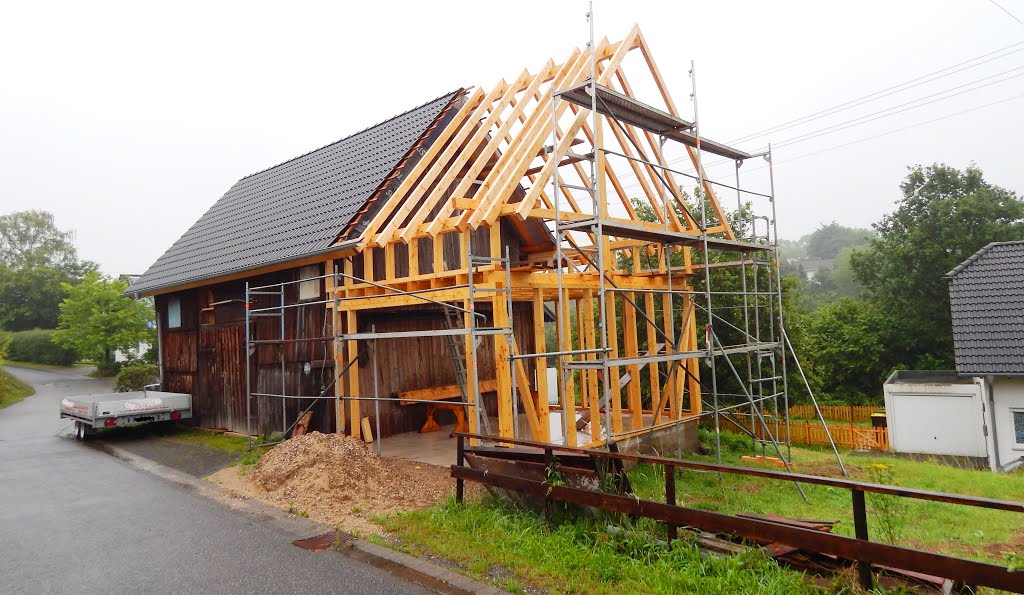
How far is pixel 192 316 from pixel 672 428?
11.0 meters

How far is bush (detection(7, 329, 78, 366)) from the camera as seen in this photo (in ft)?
111

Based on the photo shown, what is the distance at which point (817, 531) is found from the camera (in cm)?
393

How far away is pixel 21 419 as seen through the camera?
16.4 metres

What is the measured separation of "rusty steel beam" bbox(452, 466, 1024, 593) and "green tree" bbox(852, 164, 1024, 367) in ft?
90.5

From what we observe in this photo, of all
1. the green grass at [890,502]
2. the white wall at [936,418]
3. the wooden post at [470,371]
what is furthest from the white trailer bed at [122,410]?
the white wall at [936,418]

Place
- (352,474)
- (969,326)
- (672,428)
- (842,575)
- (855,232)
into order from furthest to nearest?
(855,232) < (969,326) < (672,428) < (352,474) < (842,575)

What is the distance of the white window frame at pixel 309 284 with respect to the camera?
10.5 meters

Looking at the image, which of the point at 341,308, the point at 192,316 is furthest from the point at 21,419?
the point at 341,308

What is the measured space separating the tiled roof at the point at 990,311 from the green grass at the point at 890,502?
5124mm

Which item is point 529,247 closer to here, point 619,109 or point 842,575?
point 619,109

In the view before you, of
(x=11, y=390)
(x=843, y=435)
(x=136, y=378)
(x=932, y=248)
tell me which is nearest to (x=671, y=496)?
(x=843, y=435)

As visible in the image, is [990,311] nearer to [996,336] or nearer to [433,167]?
[996,336]

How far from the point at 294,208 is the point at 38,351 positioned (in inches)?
1253

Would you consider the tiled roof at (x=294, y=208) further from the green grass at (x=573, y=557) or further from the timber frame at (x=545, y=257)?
the green grass at (x=573, y=557)
